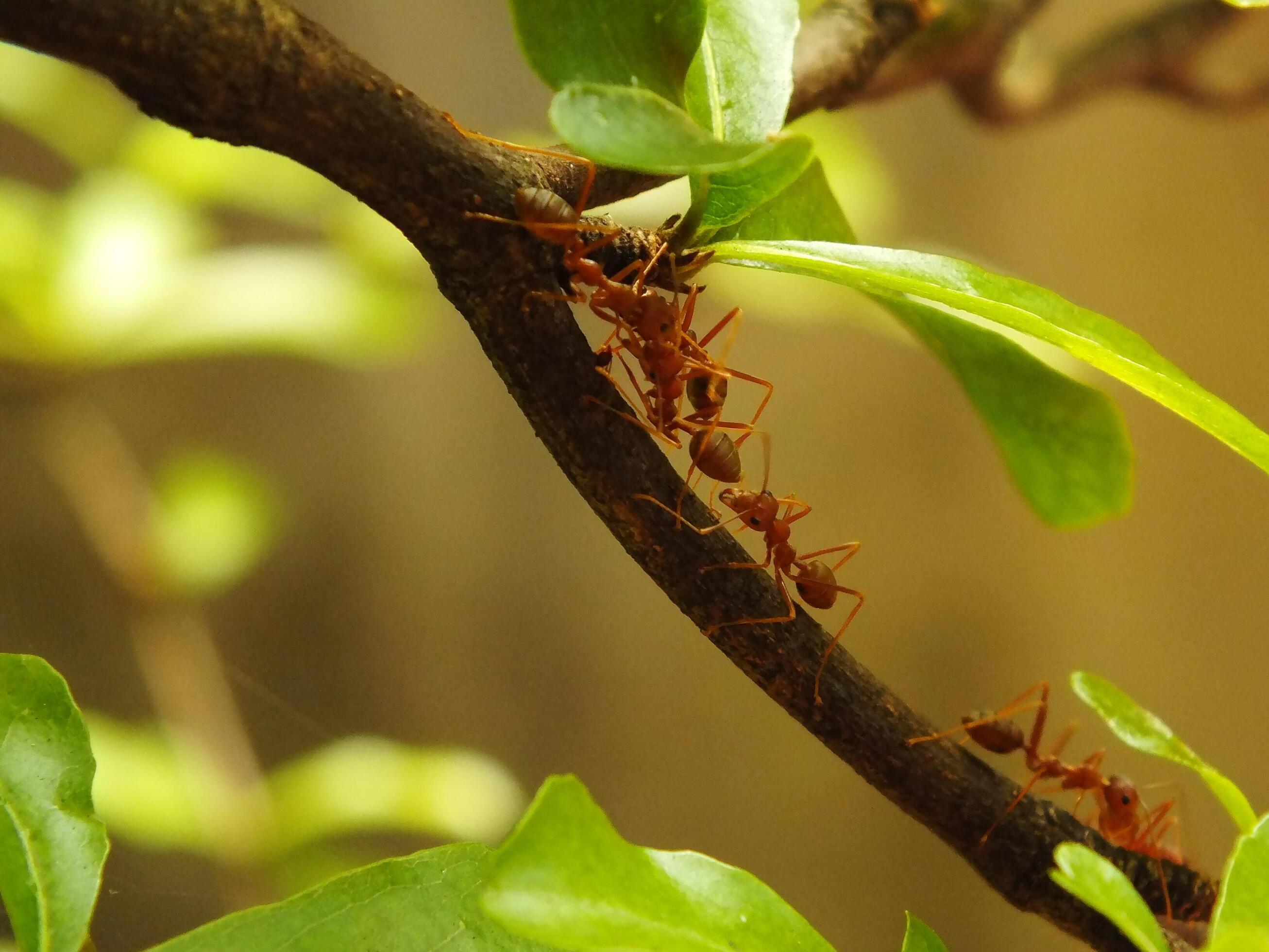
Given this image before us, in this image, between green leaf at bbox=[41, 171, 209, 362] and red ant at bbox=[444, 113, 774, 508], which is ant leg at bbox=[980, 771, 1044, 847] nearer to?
red ant at bbox=[444, 113, 774, 508]

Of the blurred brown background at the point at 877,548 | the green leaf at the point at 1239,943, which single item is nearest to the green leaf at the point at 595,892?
the green leaf at the point at 1239,943

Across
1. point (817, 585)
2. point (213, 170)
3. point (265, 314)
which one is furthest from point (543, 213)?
point (213, 170)

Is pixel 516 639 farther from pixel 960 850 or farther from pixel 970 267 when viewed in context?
pixel 970 267

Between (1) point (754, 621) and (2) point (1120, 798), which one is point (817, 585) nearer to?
(1) point (754, 621)

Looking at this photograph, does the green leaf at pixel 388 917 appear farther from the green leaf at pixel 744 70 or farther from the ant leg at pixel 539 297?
the green leaf at pixel 744 70

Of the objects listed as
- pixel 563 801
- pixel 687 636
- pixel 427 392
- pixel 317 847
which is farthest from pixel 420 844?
pixel 563 801

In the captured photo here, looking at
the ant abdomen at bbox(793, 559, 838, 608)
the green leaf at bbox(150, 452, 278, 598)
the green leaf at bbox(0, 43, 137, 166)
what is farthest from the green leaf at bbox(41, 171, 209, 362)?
the ant abdomen at bbox(793, 559, 838, 608)
